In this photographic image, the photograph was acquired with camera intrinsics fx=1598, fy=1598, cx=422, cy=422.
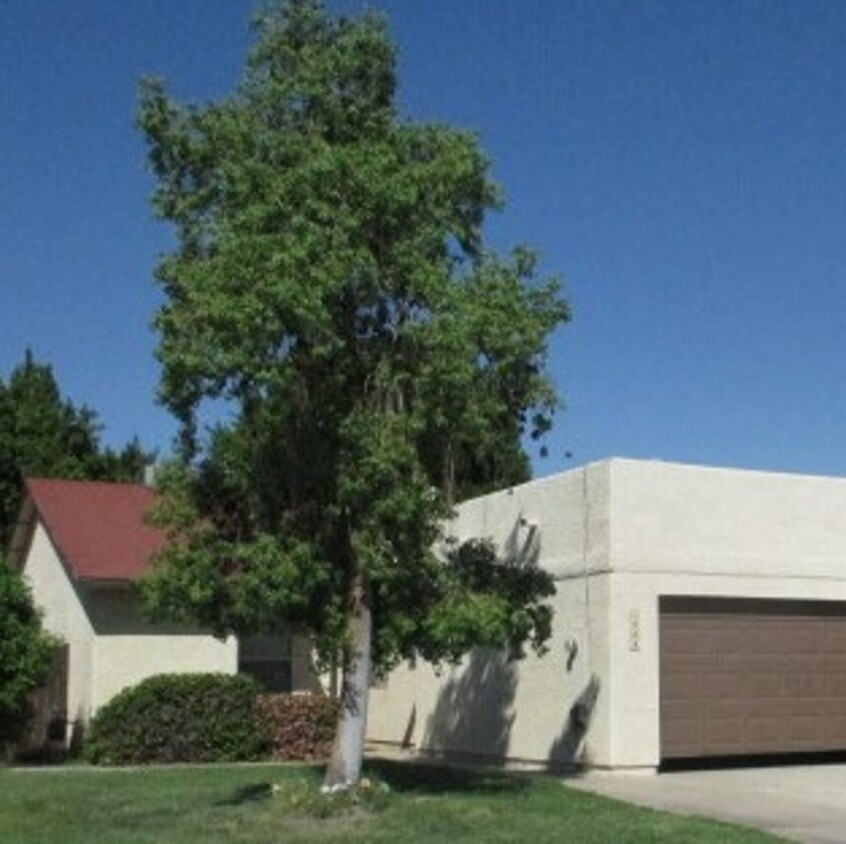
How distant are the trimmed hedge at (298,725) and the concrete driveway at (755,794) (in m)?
5.67

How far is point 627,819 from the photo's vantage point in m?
15.9

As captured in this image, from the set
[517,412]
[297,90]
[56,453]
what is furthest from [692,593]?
[56,453]

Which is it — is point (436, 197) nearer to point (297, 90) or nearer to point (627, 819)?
point (297, 90)

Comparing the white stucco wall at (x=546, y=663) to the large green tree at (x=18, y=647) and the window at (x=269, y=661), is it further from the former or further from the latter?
the large green tree at (x=18, y=647)

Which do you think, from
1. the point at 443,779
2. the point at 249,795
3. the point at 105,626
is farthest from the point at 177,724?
the point at 249,795

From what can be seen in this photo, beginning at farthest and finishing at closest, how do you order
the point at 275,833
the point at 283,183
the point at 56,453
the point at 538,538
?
the point at 56,453 < the point at 538,538 < the point at 283,183 < the point at 275,833

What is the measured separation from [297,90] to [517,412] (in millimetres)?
4404

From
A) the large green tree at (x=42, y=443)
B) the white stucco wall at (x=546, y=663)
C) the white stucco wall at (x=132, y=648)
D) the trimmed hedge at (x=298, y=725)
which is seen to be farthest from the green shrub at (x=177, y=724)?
the large green tree at (x=42, y=443)

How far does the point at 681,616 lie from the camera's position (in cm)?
2248

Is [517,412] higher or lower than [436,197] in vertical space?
lower

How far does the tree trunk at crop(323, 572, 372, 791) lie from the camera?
17.4 meters

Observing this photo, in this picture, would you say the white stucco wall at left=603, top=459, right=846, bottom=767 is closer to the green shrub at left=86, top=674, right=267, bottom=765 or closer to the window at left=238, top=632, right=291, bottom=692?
the green shrub at left=86, top=674, right=267, bottom=765

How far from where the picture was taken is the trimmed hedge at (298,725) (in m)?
25.6

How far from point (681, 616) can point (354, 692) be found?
6655 millimetres
